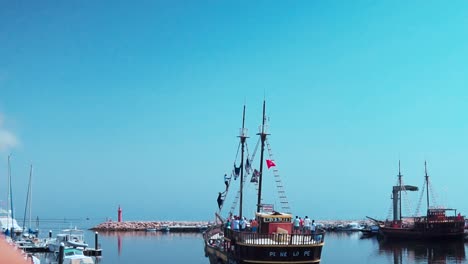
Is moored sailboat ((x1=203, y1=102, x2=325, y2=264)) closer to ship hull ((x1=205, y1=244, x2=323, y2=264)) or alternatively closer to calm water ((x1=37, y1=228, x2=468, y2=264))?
ship hull ((x1=205, y1=244, x2=323, y2=264))

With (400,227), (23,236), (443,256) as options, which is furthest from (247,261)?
(400,227)

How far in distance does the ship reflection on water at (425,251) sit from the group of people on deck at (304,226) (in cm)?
1984

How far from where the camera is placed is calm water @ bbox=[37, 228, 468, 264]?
50.6 metres

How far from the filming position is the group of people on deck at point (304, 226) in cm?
3137

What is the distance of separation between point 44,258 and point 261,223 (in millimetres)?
24332

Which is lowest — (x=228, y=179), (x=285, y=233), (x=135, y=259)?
(x=135, y=259)

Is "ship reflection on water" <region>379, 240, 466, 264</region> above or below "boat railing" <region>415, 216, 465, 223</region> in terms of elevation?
below

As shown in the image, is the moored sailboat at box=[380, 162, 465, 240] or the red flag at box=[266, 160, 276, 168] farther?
the moored sailboat at box=[380, 162, 465, 240]

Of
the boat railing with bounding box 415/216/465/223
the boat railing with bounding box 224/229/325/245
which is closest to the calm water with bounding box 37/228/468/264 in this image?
the boat railing with bounding box 415/216/465/223

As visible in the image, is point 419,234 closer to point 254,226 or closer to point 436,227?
point 436,227

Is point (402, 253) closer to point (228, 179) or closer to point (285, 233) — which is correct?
point (228, 179)

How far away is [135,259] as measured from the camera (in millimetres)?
51250

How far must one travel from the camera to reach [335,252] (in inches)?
2383

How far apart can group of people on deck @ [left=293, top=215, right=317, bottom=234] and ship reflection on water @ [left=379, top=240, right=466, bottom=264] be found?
65.1 feet
